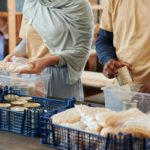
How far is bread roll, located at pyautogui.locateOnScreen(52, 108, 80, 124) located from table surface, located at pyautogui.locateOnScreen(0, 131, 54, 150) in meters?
0.09

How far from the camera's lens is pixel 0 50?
3670 millimetres

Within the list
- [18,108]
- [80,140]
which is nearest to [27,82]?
[18,108]

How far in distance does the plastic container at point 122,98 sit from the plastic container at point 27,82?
348 millimetres

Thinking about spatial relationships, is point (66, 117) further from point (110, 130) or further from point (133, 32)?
point (133, 32)

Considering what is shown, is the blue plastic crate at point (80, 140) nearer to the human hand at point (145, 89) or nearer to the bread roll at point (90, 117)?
the bread roll at point (90, 117)

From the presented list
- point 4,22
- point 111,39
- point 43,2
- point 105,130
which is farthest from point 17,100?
point 4,22

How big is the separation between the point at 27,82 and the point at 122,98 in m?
0.47

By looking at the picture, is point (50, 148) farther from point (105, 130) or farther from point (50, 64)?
point (50, 64)

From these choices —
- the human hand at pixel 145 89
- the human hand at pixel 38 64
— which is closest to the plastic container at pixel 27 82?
the human hand at pixel 38 64

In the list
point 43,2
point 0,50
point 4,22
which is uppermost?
point 43,2

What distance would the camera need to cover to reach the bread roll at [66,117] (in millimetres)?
1139

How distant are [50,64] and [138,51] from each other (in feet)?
1.69

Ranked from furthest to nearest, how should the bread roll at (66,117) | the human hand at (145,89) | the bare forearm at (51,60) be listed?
the bare forearm at (51,60)
the human hand at (145,89)
the bread roll at (66,117)

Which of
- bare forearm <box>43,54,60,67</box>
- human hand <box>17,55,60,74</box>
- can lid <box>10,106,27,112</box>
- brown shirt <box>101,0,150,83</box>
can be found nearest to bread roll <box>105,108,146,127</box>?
can lid <box>10,106,27,112</box>
